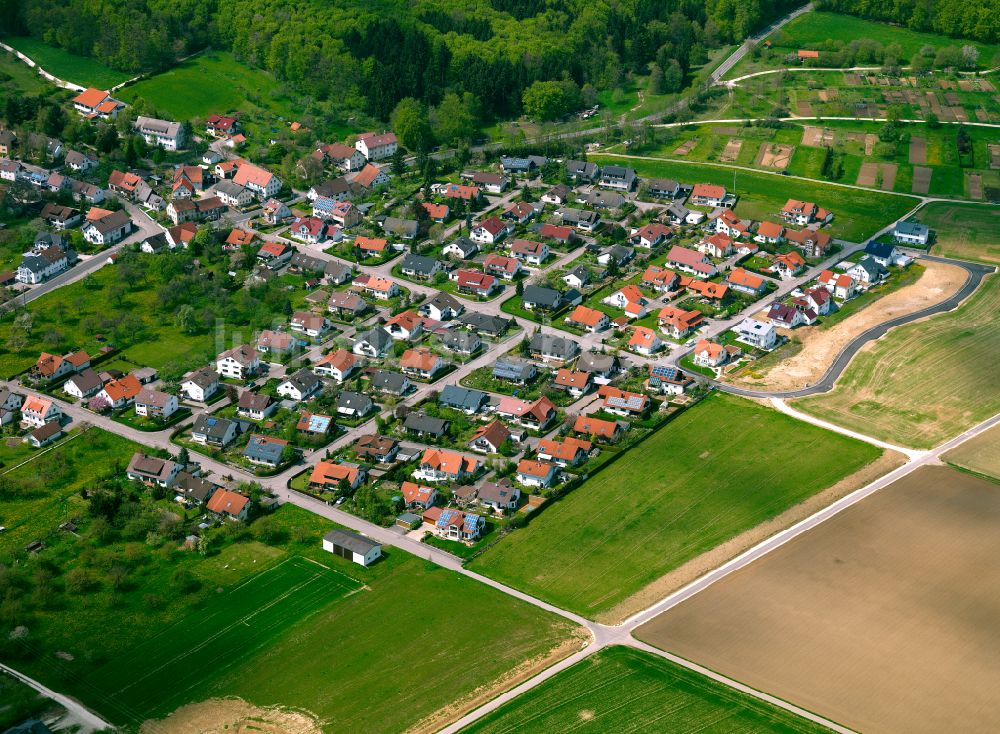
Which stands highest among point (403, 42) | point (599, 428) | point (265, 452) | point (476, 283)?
point (403, 42)

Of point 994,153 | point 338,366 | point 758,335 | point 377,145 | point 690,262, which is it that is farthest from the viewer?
point 377,145

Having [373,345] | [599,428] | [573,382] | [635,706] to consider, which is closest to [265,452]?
[373,345]

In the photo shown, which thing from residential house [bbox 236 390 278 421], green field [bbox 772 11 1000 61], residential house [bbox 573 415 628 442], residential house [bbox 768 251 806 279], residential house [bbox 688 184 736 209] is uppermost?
green field [bbox 772 11 1000 61]

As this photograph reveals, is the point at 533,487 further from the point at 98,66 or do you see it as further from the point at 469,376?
the point at 98,66

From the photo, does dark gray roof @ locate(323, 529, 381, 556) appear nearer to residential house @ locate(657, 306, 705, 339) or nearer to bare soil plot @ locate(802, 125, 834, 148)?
residential house @ locate(657, 306, 705, 339)

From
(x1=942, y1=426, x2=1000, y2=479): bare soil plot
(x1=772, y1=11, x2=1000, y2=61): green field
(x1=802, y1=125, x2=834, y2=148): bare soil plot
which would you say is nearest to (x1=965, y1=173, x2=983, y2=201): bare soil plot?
(x1=802, y1=125, x2=834, y2=148): bare soil plot

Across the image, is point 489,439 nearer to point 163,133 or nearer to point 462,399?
point 462,399

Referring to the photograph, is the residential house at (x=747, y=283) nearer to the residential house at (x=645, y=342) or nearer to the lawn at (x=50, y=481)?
the residential house at (x=645, y=342)
